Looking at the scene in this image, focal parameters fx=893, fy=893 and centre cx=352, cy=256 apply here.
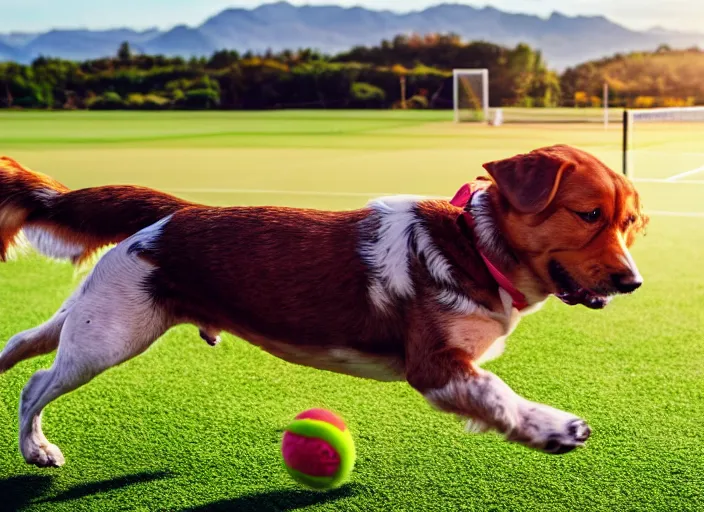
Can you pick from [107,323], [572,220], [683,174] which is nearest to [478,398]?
[572,220]

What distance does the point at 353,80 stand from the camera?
35.2m

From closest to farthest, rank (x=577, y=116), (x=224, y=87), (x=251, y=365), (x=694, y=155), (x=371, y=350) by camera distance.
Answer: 1. (x=371, y=350)
2. (x=251, y=365)
3. (x=694, y=155)
4. (x=577, y=116)
5. (x=224, y=87)

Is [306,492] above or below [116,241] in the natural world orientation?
below

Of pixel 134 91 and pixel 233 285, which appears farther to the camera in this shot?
pixel 134 91

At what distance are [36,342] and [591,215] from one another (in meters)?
2.33

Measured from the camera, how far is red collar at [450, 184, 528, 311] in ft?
10.0

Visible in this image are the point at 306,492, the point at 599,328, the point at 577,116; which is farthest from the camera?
the point at 577,116

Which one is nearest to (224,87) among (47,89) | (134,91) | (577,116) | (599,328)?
(134,91)

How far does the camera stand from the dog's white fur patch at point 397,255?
3062 mm

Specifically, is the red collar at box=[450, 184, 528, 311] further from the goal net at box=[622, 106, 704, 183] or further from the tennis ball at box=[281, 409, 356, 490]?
the goal net at box=[622, 106, 704, 183]

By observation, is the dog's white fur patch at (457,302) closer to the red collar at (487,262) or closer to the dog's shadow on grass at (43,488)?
the red collar at (487,262)

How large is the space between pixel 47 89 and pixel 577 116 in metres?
19.0

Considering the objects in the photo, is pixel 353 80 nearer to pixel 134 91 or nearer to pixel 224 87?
pixel 224 87

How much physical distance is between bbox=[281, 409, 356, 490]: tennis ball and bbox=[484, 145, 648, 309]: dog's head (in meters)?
0.96
